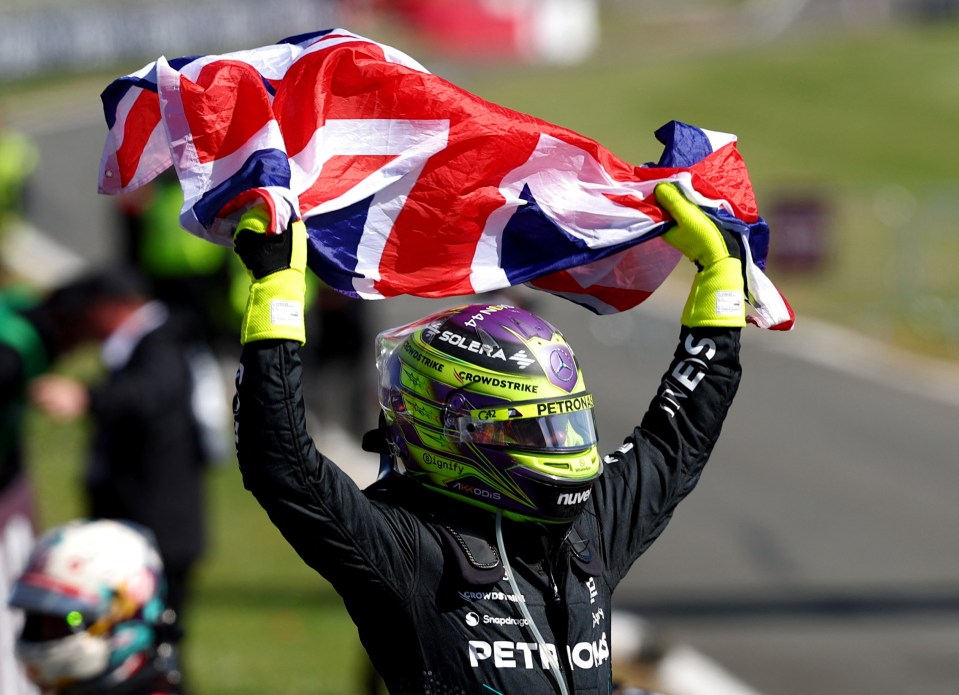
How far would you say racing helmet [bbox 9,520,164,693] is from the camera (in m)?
4.31

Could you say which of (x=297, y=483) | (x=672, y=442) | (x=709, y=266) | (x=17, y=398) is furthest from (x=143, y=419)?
(x=297, y=483)

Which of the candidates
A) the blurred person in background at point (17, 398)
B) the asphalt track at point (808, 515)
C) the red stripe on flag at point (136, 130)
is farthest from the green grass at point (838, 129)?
the red stripe on flag at point (136, 130)

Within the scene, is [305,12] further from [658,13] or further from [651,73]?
[658,13]

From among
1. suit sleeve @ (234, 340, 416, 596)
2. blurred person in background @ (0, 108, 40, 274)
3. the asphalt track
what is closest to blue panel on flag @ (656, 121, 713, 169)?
suit sleeve @ (234, 340, 416, 596)

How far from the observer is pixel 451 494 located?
10.6 feet

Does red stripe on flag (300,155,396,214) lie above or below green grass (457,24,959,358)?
above

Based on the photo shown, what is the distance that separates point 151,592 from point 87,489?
278cm

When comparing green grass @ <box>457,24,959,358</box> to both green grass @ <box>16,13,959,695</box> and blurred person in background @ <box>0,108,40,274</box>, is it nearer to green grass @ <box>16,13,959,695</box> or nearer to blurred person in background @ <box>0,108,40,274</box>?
green grass @ <box>16,13,959,695</box>

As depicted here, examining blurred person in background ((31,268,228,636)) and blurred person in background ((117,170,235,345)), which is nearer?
blurred person in background ((31,268,228,636))

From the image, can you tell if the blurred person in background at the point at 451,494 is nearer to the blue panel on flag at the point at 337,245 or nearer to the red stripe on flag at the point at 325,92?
the blue panel on flag at the point at 337,245

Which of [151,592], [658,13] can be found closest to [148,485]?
[151,592]

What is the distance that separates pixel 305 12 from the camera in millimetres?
39312

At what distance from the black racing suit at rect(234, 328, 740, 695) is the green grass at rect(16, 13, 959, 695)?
4881mm

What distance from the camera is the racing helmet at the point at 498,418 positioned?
3135mm
